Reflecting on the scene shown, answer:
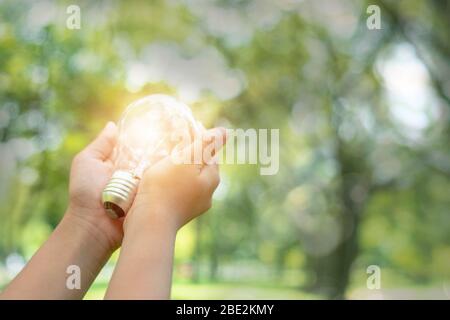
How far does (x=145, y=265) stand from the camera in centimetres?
43

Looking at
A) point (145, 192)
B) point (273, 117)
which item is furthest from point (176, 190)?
point (273, 117)

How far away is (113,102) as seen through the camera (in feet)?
9.68

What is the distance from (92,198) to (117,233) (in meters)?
0.05

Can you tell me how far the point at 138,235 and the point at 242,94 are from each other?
113 inches

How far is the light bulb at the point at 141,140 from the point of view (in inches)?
21.1

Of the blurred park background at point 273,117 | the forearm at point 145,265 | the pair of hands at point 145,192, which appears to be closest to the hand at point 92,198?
the pair of hands at point 145,192

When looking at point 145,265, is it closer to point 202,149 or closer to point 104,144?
point 202,149

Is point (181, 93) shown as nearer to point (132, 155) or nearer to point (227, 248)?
point (227, 248)

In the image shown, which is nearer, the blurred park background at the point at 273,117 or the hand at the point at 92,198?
the hand at the point at 92,198

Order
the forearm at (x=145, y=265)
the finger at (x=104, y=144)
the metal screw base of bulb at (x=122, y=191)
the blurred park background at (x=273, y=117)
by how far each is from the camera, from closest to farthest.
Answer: the forearm at (x=145, y=265), the metal screw base of bulb at (x=122, y=191), the finger at (x=104, y=144), the blurred park background at (x=273, y=117)

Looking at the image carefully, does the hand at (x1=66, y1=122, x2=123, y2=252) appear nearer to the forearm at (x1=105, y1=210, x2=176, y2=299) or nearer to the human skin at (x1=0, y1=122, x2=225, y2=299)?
the human skin at (x1=0, y1=122, x2=225, y2=299)

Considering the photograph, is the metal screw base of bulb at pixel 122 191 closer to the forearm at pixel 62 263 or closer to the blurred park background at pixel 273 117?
the forearm at pixel 62 263

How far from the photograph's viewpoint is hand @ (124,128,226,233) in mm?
480
